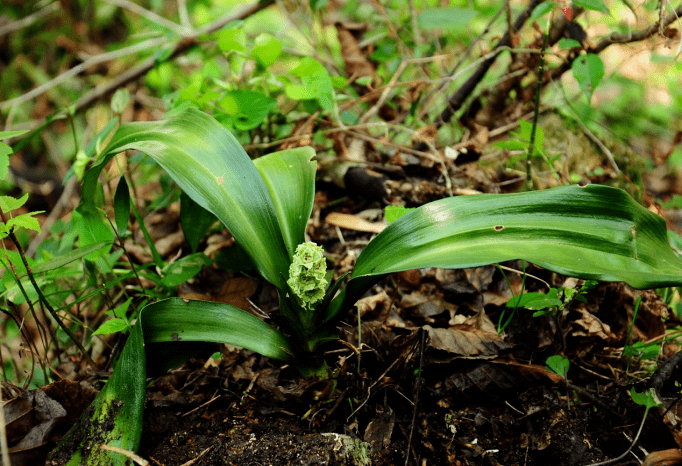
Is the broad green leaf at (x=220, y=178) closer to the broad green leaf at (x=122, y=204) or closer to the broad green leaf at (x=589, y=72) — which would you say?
the broad green leaf at (x=122, y=204)

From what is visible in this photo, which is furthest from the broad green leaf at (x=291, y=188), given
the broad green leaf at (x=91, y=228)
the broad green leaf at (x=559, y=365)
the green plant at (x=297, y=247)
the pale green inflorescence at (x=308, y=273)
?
the broad green leaf at (x=559, y=365)

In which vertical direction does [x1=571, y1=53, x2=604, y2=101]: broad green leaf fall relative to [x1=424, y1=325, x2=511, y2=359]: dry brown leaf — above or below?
above

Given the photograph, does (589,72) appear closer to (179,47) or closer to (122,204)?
(122,204)

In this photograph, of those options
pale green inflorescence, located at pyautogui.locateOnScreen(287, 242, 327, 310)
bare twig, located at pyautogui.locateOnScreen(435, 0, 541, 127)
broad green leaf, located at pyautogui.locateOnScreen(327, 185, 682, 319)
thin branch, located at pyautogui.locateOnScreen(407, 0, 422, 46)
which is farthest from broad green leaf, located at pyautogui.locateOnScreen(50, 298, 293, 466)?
thin branch, located at pyautogui.locateOnScreen(407, 0, 422, 46)

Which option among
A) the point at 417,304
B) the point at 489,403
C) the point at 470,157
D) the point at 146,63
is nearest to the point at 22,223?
the point at 417,304

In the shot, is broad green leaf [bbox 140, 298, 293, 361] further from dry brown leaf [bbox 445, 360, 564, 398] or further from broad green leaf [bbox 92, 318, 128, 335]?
dry brown leaf [bbox 445, 360, 564, 398]

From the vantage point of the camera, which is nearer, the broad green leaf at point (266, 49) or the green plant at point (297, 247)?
the green plant at point (297, 247)

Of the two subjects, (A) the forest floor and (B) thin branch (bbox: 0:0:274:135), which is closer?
(A) the forest floor
